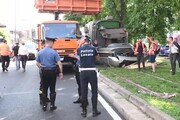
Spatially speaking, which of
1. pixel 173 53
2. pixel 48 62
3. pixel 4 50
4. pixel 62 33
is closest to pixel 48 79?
pixel 48 62

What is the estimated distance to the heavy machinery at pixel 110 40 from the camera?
792 inches

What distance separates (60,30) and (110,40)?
4.31m

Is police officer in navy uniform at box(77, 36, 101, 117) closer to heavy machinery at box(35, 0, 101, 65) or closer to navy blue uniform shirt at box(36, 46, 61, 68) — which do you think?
navy blue uniform shirt at box(36, 46, 61, 68)

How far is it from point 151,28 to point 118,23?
5.36 m

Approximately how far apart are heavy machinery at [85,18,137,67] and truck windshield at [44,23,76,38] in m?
2.18

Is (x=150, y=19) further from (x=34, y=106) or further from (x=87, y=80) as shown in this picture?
(x=87, y=80)

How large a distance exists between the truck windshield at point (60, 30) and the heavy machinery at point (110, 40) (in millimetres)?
2181

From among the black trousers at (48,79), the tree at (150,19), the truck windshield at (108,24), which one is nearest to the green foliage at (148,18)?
the tree at (150,19)

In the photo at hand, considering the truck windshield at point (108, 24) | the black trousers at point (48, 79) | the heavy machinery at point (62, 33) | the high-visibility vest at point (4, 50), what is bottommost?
the black trousers at point (48, 79)

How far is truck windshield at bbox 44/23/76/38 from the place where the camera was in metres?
18.9

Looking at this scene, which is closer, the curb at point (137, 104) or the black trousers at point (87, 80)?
the curb at point (137, 104)

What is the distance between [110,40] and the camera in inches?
878

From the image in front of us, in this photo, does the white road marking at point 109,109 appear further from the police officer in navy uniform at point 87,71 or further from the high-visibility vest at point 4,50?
the high-visibility vest at point 4,50

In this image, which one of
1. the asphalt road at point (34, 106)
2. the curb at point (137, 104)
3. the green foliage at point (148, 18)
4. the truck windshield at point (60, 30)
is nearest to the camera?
the curb at point (137, 104)
